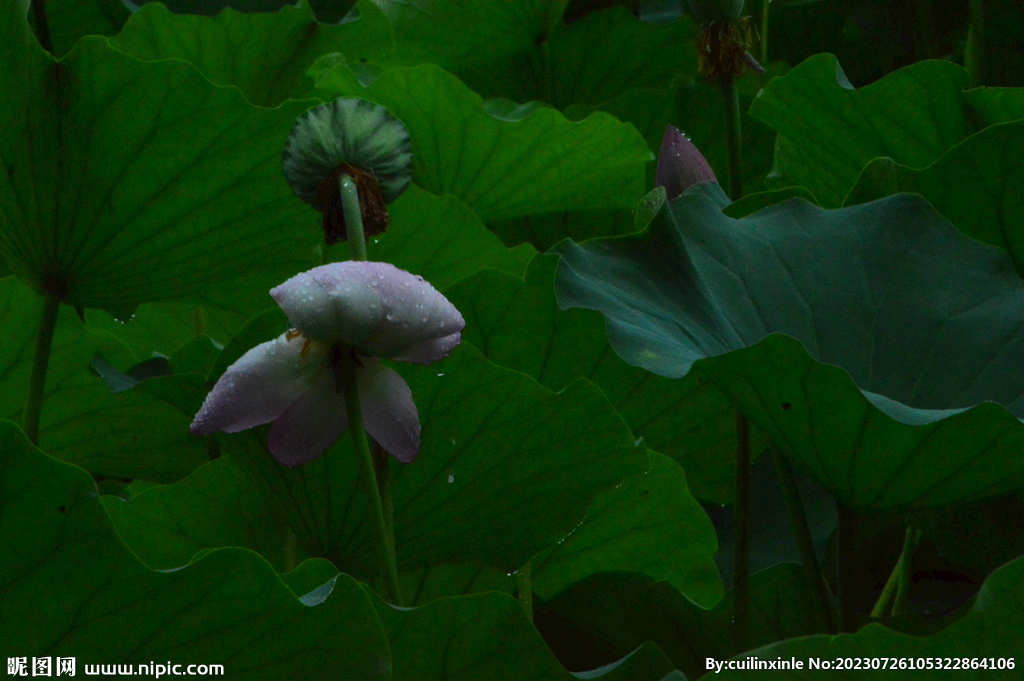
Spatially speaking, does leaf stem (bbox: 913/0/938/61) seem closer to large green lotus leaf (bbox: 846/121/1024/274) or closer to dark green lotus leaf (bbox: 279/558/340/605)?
large green lotus leaf (bbox: 846/121/1024/274)

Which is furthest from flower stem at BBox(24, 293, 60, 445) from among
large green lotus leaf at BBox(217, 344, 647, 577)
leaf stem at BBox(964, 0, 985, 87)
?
leaf stem at BBox(964, 0, 985, 87)

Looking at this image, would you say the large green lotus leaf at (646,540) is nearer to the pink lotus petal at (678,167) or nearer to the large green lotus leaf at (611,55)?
the pink lotus petal at (678,167)

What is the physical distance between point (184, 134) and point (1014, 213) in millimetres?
623

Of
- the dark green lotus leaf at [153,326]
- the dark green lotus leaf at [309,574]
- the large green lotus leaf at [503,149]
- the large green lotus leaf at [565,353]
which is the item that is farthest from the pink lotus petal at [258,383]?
the dark green lotus leaf at [153,326]

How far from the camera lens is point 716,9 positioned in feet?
3.13

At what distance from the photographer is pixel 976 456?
0.60 m

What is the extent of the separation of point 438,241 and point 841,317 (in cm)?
43

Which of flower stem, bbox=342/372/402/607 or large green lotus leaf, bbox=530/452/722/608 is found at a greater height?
flower stem, bbox=342/372/402/607

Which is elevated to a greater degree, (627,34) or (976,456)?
(627,34)

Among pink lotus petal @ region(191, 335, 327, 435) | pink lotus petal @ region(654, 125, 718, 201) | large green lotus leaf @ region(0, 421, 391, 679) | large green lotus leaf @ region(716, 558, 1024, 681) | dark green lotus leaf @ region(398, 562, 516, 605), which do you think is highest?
pink lotus petal @ region(654, 125, 718, 201)

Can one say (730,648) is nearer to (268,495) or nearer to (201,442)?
(268,495)

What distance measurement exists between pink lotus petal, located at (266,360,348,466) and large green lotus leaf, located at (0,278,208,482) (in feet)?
1.23

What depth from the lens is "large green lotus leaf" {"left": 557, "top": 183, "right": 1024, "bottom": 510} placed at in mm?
604

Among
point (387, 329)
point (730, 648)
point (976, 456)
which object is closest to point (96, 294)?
point (387, 329)
